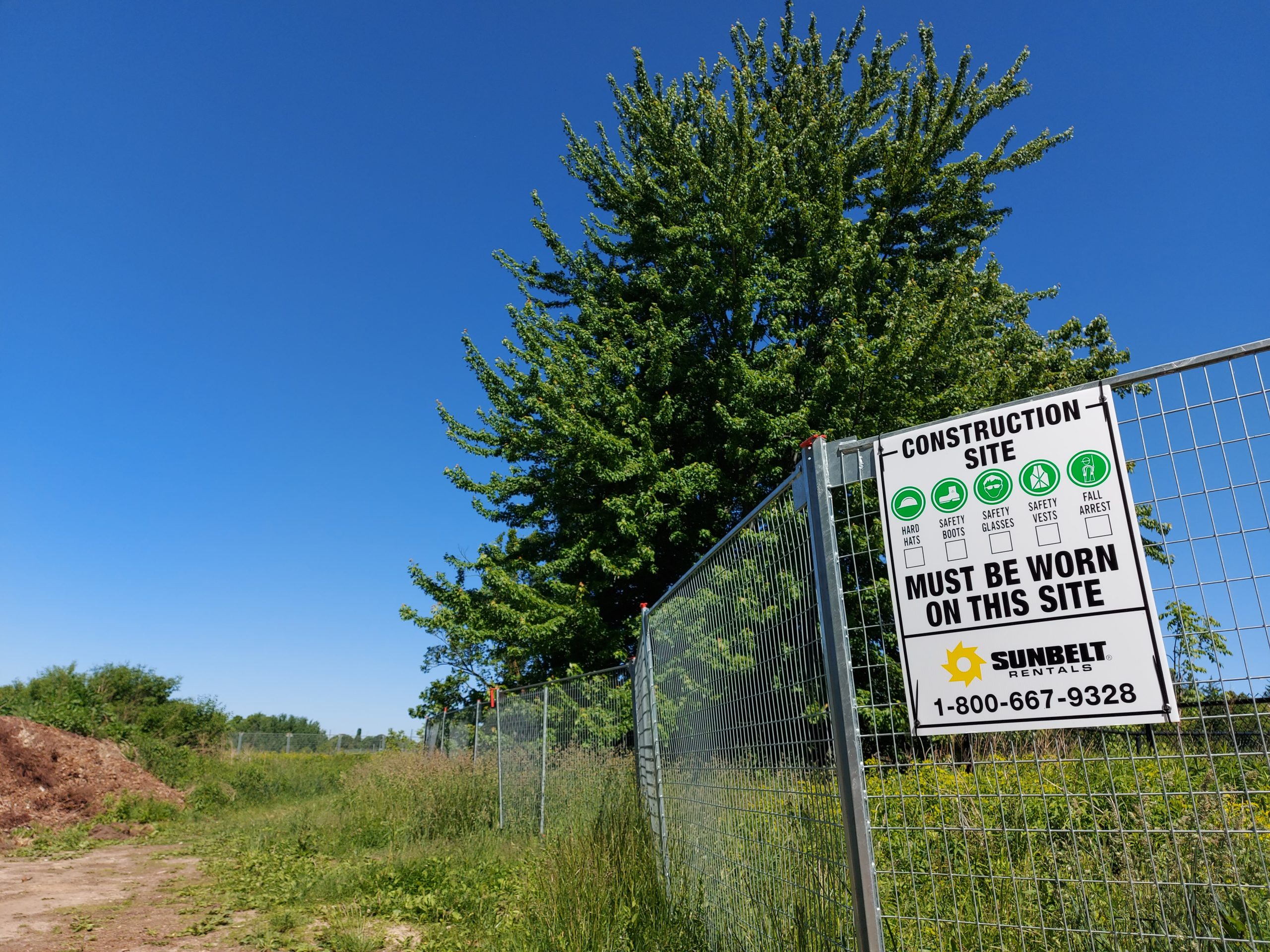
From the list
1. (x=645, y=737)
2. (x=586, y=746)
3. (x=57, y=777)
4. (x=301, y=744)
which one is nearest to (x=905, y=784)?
(x=645, y=737)

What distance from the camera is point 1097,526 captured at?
7.31 ft

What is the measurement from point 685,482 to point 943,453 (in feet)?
37.0

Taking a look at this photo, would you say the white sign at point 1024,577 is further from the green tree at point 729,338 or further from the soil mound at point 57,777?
the soil mound at point 57,777

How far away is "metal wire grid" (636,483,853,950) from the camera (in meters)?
2.68

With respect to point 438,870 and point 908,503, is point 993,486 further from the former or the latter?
point 438,870

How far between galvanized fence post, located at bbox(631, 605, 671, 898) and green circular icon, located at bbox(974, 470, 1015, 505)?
10.8 ft

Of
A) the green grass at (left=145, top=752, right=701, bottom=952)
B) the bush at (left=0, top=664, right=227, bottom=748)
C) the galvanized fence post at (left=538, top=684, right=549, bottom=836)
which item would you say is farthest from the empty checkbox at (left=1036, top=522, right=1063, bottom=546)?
the bush at (left=0, top=664, right=227, bottom=748)

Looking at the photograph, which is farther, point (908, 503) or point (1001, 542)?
point (908, 503)

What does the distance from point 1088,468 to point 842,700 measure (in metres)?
1.03

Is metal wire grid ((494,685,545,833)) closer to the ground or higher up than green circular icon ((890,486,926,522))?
closer to the ground

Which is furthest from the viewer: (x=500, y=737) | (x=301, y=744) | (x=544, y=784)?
(x=301, y=744)

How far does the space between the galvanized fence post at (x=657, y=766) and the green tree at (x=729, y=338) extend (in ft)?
24.8

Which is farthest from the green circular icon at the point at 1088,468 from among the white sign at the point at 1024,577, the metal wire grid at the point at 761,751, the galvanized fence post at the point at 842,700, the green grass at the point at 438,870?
the green grass at the point at 438,870

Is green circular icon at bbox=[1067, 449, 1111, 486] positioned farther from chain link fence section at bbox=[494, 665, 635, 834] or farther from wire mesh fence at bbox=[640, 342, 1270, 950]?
chain link fence section at bbox=[494, 665, 635, 834]
